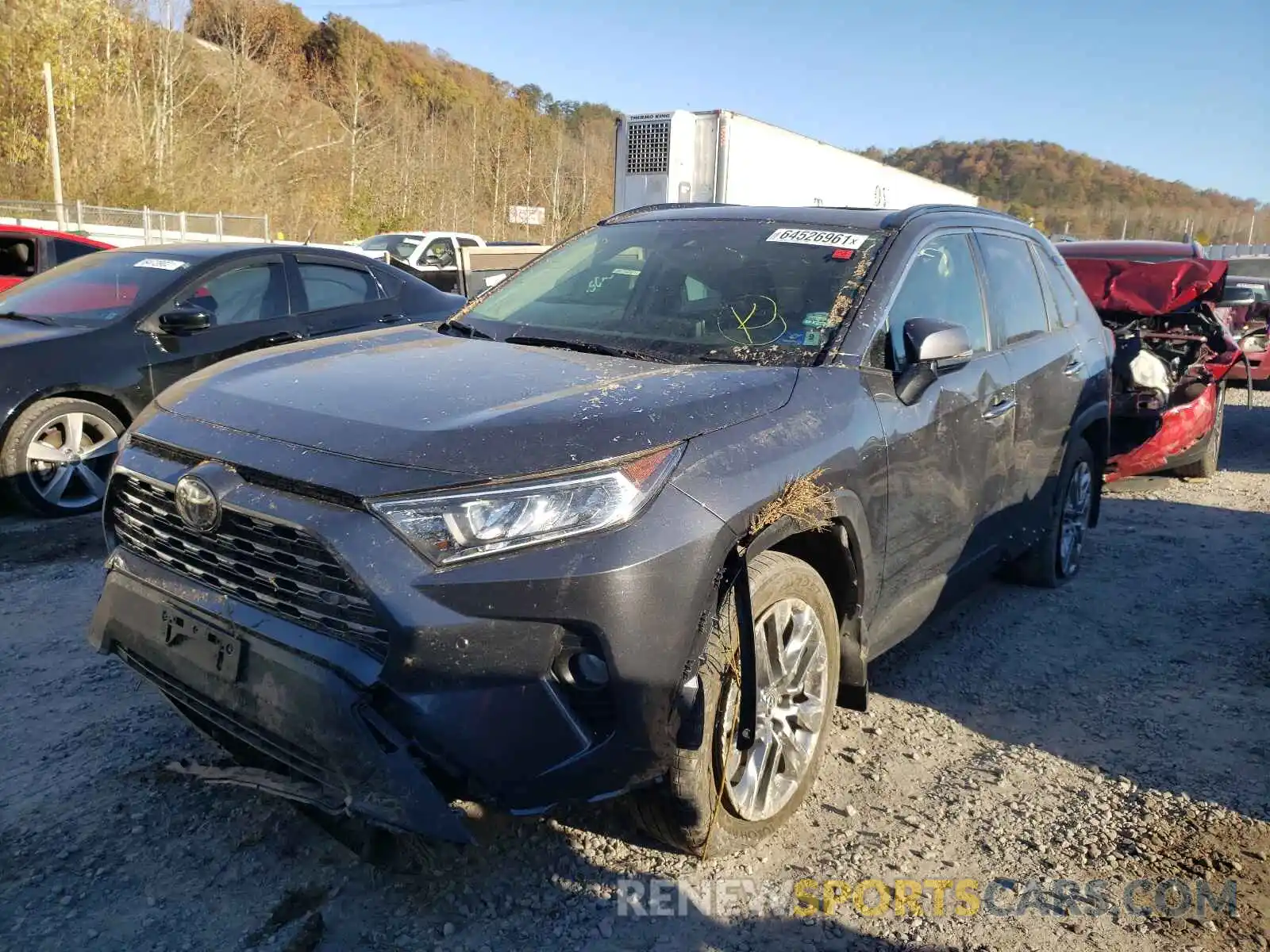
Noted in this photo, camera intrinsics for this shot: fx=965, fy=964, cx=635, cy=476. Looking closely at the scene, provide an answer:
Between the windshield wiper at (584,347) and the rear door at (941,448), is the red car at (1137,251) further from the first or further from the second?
the windshield wiper at (584,347)

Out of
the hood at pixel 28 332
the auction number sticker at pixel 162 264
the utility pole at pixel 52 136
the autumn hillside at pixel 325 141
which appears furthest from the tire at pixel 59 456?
the autumn hillside at pixel 325 141

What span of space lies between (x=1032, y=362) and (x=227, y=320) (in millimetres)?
4909

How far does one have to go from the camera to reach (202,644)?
240 cm

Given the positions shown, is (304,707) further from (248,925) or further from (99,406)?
(99,406)

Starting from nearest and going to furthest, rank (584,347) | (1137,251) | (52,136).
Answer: (584,347), (1137,251), (52,136)

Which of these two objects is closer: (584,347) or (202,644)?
(202,644)

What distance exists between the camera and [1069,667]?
425 centimetres

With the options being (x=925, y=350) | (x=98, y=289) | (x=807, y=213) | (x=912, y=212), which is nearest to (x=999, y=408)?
(x=912, y=212)

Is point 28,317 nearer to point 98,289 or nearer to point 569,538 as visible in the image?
point 98,289

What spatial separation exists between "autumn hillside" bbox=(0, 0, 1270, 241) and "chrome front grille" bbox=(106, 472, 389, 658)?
103ft

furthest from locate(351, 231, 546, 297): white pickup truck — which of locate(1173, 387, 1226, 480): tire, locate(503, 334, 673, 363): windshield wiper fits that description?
locate(503, 334, 673, 363): windshield wiper

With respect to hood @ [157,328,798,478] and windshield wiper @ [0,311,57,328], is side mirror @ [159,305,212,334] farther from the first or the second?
hood @ [157,328,798,478]

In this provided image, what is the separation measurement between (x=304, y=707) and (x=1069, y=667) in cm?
339

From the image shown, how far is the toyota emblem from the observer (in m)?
2.36
